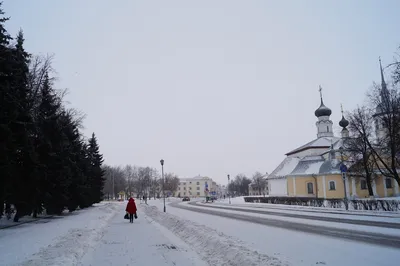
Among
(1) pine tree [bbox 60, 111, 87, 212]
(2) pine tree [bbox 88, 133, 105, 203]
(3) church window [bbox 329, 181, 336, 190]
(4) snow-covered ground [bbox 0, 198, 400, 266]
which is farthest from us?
(3) church window [bbox 329, 181, 336, 190]

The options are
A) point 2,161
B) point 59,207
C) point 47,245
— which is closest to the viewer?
point 47,245

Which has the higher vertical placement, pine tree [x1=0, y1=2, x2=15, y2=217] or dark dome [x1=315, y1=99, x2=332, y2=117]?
dark dome [x1=315, y1=99, x2=332, y2=117]

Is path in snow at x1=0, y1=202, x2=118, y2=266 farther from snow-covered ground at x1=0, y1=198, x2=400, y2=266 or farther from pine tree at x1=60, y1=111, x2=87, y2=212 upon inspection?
pine tree at x1=60, y1=111, x2=87, y2=212

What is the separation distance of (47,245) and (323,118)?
6319cm

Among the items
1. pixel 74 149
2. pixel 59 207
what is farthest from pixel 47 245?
pixel 74 149

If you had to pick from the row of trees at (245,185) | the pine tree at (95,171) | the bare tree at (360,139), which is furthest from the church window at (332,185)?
the row of trees at (245,185)

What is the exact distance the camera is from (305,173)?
181 ft

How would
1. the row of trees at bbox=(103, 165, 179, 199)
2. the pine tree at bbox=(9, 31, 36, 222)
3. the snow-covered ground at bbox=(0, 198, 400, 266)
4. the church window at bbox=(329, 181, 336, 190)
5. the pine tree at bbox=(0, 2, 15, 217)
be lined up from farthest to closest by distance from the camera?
the row of trees at bbox=(103, 165, 179, 199)
the church window at bbox=(329, 181, 336, 190)
the pine tree at bbox=(9, 31, 36, 222)
the pine tree at bbox=(0, 2, 15, 217)
the snow-covered ground at bbox=(0, 198, 400, 266)

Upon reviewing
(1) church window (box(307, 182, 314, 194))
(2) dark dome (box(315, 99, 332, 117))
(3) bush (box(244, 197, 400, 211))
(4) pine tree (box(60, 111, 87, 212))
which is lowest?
(3) bush (box(244, 197, 400, 211))

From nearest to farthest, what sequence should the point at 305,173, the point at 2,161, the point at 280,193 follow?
the point at 2,161 → the point at 305,173 → the point at 280,193

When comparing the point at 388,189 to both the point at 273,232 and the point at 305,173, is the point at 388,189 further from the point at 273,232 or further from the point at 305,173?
the point at 273,232

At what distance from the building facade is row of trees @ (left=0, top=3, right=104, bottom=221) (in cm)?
3279

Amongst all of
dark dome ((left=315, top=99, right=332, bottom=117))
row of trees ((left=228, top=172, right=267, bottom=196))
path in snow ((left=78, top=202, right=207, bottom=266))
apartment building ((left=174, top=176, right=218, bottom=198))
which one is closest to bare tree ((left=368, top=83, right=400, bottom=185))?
path in snow ((left=78, top=202, right=207, bottom=266))

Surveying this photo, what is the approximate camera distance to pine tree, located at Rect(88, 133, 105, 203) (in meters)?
48.6
